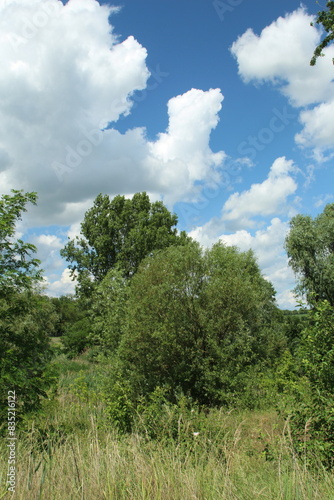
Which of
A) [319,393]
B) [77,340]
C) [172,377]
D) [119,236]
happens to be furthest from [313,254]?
[319,393]

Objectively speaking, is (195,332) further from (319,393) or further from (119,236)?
(119,236)

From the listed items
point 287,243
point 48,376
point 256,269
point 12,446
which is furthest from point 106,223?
point 12,446

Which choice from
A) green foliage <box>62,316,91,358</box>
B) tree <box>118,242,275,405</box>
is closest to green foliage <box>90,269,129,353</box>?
tree <box>118,242,275,405</box>

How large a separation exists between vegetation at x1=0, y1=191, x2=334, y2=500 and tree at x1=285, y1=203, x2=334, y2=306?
0.36ft

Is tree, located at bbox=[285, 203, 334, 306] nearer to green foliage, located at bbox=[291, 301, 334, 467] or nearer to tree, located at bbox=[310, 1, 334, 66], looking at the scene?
tree, located at bbox=[310, 1, 334, 66]

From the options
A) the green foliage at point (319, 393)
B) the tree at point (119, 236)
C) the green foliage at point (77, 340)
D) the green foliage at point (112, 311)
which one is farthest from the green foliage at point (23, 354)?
the green foliage at point (77, 340)

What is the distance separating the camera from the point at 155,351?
1444 centimetres

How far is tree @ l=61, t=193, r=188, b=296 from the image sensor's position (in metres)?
29.9

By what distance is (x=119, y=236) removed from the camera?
102ft

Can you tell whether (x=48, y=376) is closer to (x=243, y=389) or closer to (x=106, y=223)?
(x=243, y=389)

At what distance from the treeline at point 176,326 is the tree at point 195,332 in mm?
46

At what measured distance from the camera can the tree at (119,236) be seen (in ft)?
98.1

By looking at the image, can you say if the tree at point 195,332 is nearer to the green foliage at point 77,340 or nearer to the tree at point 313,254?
the tree at point 313,254

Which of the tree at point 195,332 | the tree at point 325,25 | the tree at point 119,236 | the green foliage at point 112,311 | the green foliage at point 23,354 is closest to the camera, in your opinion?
the green foliage at point 23,354
